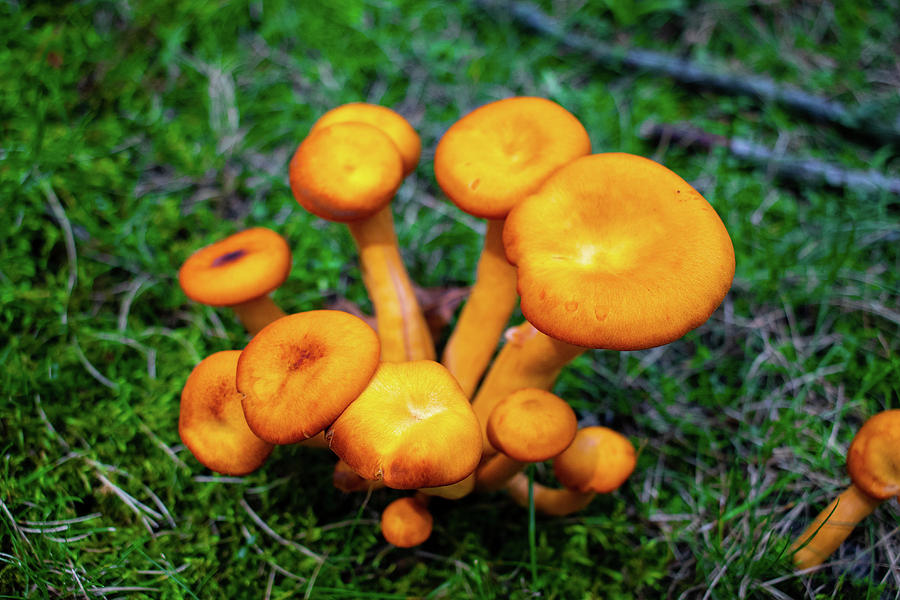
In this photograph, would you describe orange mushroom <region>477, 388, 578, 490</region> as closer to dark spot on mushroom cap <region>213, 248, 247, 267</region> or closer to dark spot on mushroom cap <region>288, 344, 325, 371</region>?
dark spot on mushroom cap <region>288, 344, 325, 371</region>

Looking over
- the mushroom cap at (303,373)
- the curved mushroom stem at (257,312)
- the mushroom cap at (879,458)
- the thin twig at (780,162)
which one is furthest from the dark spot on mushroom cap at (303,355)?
the thin twig at (780,162)

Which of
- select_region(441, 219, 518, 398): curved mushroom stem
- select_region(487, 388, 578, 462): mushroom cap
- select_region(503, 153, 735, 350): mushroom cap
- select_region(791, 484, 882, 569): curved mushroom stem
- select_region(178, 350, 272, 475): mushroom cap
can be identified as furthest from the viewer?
select_region(441, 219, 518, 398): curved mushroom stem

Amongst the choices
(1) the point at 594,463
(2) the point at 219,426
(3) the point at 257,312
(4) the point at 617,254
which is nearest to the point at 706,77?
(4) the point at 617,254

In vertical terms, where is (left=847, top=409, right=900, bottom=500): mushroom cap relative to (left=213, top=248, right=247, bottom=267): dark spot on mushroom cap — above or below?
below

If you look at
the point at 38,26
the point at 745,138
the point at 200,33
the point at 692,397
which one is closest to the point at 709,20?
the point at 745,138

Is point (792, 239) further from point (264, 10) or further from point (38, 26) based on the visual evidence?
point (38, 26)

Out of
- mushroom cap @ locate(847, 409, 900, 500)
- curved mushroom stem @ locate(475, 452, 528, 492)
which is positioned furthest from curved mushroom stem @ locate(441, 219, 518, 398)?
mushroom cap @ locate(847, 409, 900, 500)

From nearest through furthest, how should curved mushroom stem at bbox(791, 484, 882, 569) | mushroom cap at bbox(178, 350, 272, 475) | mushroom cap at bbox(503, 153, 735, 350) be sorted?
1. mushroom cap at bbox(503, 153, 735, 350)
2. mushroom cap at bbox(178, 350, 272, 475)
3. curved mushroom stem at bbox(791, 484, 882, 569)
